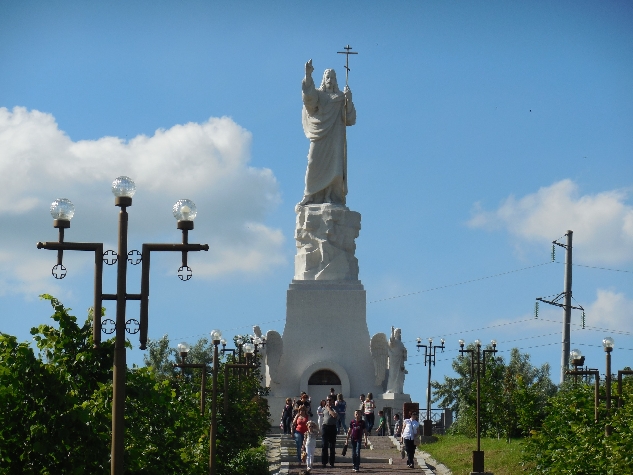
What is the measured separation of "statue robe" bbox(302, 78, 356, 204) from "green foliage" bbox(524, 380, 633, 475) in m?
17.8

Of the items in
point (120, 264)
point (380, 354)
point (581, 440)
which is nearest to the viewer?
point (120, 264)

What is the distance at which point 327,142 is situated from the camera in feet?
137

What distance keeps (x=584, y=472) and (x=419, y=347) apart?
809 inches

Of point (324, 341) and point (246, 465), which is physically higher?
point (324, 341)

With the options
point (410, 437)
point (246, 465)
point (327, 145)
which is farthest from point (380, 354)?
point (246, 465)

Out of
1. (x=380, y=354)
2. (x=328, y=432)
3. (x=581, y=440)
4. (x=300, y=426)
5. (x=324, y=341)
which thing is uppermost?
(x=324, y=341)

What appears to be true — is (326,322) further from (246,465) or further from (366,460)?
(246,465)

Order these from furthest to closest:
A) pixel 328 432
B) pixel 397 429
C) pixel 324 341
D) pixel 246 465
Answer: pixel 324 341, pixel 397 429, pixel 328 432, pixel 246 465

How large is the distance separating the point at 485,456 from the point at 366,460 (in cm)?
282

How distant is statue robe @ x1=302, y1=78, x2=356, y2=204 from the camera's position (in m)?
41.6

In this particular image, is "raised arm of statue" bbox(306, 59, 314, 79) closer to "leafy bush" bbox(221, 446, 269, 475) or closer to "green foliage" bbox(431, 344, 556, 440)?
"green foliage" bbox(431, 344, 556, 440)

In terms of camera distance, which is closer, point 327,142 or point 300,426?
point 300,426

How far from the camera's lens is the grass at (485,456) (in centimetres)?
2516

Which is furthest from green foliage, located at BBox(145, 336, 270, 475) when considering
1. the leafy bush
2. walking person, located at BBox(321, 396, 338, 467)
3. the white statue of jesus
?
the white statue of jesus
